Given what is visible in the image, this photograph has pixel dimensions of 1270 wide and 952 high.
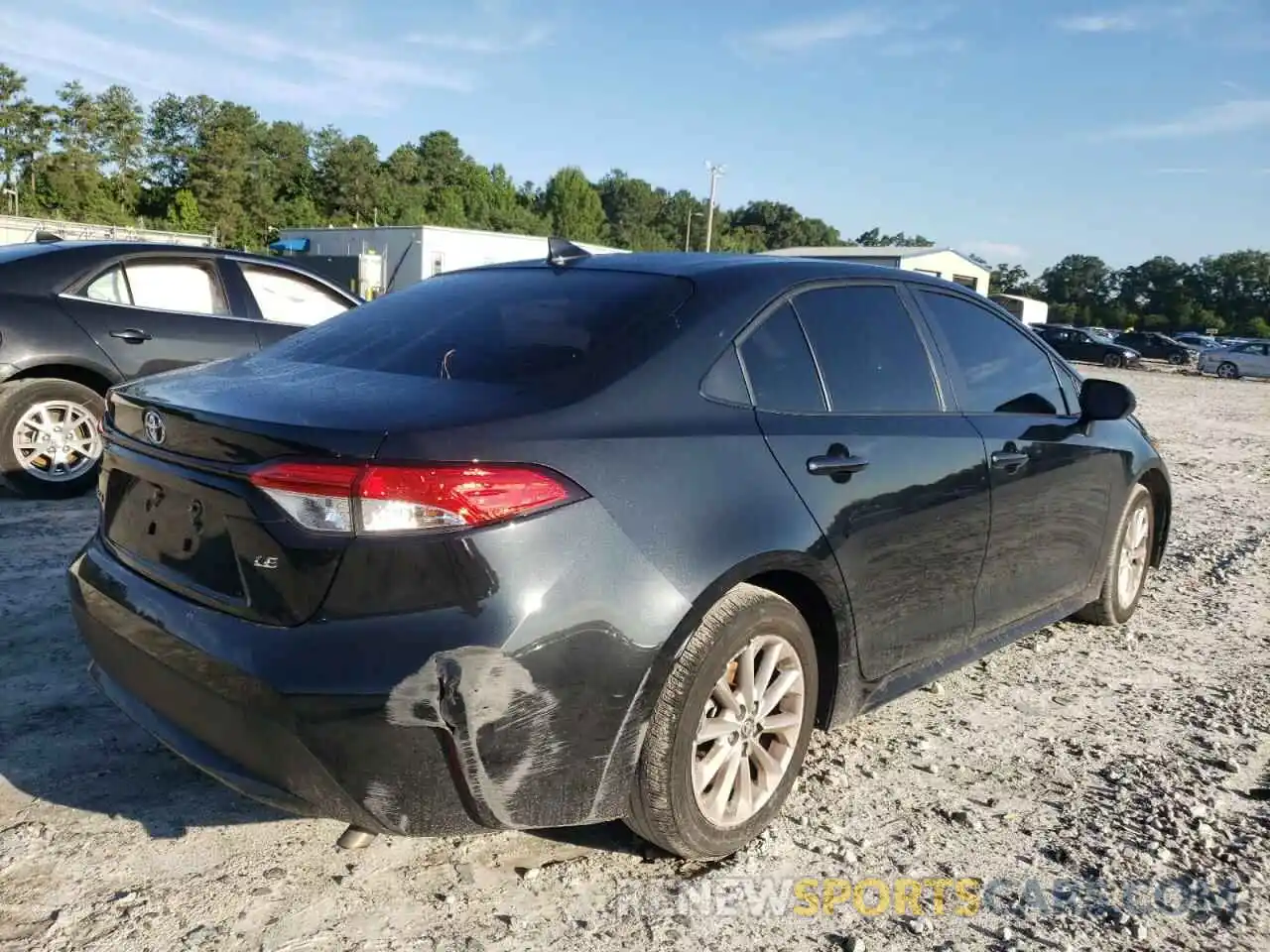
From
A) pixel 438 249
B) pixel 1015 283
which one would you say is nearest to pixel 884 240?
pixel 1015 283

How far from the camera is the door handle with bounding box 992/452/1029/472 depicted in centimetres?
352

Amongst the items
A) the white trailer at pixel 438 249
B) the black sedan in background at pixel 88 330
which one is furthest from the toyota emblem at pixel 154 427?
the white trailer at pixel 438 249

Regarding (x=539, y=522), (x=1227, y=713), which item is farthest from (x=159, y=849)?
(x=1227, y=713)

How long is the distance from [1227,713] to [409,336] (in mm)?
3302

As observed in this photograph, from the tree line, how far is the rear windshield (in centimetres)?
6555

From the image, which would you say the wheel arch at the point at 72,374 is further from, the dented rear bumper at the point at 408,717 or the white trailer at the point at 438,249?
the white trailer at the point at 438,249

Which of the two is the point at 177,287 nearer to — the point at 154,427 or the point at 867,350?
the point at 154,427

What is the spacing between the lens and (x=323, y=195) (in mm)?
93812

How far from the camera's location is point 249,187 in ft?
276

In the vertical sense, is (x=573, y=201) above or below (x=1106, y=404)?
above

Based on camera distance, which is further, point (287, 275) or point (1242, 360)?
point (1242, 360)

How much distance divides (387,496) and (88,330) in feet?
15.5

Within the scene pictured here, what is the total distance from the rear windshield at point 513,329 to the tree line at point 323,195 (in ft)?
215

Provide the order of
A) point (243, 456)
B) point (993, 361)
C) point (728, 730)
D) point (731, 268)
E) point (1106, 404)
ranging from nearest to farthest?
point (243, 456)
point (728, 730)
point (731, 268)
point (993, 361)
point (1106, 404)
